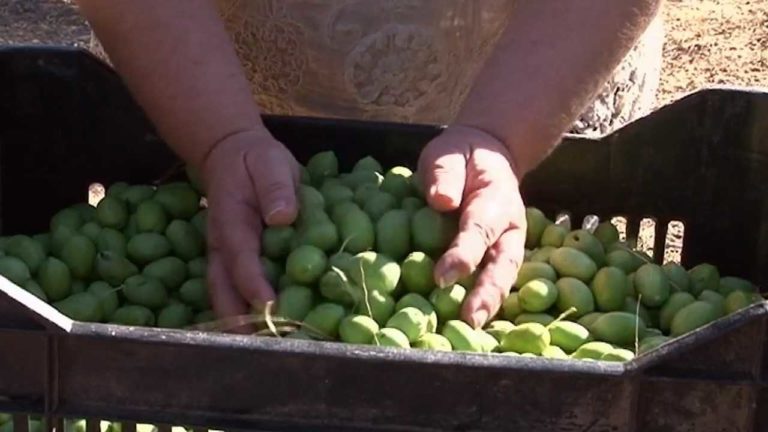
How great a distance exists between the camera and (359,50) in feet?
5.57

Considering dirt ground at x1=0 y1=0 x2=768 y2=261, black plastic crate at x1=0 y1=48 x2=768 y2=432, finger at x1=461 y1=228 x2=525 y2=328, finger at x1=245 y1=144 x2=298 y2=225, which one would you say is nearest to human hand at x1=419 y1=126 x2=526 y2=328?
finger at x1=461 y1=228 x2=525 y2=328

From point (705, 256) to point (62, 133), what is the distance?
69 cm

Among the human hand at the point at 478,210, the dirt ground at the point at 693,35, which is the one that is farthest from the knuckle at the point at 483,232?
the dirt ground at the point at 693,35

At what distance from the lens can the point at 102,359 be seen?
93cm

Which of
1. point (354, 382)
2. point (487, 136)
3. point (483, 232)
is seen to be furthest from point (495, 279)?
point (354, 382)

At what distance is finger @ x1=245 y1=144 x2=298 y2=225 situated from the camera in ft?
4.02

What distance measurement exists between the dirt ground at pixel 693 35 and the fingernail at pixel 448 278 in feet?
8.76

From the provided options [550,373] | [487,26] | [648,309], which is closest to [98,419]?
[550,373]

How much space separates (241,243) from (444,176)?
0.19 m

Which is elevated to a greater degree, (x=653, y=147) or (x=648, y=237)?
(x=653, y=147)

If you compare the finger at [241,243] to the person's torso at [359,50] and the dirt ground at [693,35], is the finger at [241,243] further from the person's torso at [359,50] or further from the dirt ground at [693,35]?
the dirt ground at [693,35]

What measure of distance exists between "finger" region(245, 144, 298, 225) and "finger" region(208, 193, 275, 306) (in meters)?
0.02

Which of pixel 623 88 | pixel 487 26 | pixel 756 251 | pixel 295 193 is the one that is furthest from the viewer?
pixel 623 88

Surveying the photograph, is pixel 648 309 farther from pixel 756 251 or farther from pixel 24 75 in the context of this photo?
pixel 24 75
